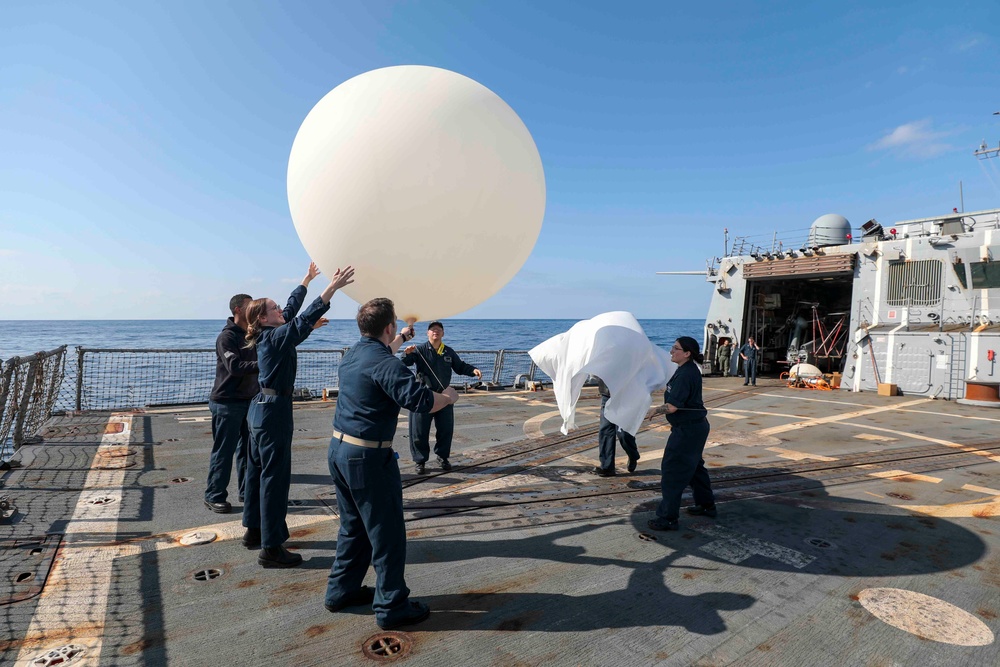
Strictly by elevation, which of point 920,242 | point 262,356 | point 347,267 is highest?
point 920,242

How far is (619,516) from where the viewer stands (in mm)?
5199

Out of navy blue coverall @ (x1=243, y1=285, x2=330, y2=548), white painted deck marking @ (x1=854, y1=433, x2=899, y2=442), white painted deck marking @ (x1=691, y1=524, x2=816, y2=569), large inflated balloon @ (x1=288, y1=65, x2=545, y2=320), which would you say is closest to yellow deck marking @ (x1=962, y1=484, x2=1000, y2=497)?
white painted deck marking @ (x1=854, y1=433, x2=899, y2=442)

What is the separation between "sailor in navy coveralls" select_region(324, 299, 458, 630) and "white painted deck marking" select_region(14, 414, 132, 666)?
1346 millimetres

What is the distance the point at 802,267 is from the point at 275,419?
19383 mm

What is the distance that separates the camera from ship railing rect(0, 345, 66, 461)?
6238mm

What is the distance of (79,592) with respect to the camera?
3.46 meters

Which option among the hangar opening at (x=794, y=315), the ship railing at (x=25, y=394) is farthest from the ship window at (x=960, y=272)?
the ship railing at (x=25, y=394)

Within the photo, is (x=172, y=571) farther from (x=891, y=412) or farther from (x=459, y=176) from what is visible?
(x=891, y=412)

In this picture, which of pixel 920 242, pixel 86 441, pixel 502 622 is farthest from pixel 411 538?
pixel 920 242

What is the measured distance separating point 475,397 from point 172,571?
10.1 meters

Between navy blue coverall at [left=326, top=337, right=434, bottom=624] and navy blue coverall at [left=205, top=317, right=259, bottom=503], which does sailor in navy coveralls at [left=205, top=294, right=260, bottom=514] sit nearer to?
navy blue coverall at [left=205, top=317, right=259, bottom=503]

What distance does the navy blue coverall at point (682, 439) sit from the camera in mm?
4805

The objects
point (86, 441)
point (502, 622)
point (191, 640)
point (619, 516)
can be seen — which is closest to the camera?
point (191, 640)

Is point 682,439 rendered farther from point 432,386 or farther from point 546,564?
point 432,386
